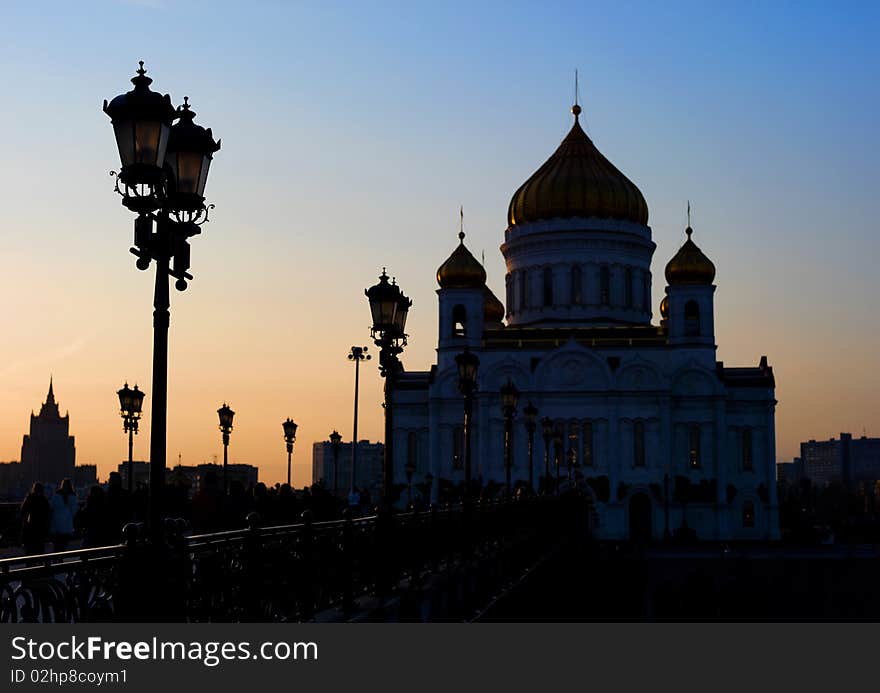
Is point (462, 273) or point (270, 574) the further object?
point (462, 273)

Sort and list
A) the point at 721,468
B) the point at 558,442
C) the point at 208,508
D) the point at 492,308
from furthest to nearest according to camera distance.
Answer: the point at 492,308 < the point at 721,468 < the point at 558,442 < the point at 208,508

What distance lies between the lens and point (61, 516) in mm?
20234

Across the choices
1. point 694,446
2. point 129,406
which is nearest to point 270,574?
point 129,406

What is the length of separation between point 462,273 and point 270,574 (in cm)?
Answer: 5966

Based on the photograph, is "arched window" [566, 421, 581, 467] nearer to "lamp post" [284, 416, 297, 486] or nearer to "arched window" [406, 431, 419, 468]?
"arched window" [406, 431, 419, 468]

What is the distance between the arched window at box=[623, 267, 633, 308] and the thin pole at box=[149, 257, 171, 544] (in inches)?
2527

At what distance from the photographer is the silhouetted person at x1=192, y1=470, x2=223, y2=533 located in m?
17.2

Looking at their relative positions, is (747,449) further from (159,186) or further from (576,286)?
(159,186)

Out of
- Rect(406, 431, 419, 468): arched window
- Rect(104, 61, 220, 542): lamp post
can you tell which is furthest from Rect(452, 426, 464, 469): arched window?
Rect(104, 61, 220, 542): lamp post

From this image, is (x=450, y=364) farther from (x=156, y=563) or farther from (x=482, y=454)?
(x=156, y=563)

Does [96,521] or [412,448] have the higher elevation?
[412,448]

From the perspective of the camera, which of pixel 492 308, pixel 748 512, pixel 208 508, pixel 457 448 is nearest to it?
pixel 208 508
